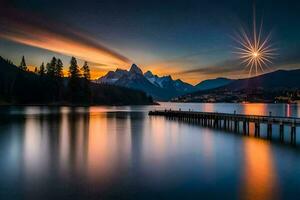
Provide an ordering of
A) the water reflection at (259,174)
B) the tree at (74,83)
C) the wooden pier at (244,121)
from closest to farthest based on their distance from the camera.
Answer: the water reflection at (259,174)
the wooden pier at (244,121)
the tree at (74,83)

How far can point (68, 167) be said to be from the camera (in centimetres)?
2748

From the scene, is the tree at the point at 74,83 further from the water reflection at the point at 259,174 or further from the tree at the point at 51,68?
the water reflection at the point at 259,174

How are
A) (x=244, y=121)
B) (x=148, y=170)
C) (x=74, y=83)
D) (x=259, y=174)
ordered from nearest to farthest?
(x=259, y=174) → (x=148, y=170) → (x=244, y=121) → (x=74, y=83)

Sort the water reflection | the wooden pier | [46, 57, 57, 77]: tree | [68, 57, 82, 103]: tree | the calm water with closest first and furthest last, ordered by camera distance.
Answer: the calm water < the water reflection < the wooden pier < [68, 57, 82, 103]: tree < [46, 57, 57, 77]: tree

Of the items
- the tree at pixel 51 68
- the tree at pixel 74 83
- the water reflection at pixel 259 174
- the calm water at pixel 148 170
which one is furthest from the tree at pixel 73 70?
the water reflection at pixel 259 174

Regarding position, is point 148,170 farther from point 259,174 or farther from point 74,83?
point 74,83

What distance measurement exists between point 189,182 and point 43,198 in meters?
10.0

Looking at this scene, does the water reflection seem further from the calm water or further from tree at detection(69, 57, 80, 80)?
tree at detection(69, 57, 80, 80)

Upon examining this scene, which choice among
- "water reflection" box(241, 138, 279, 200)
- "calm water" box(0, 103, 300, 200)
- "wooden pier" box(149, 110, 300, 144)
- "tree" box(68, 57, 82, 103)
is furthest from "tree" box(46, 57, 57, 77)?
"water reflection" box(241, 138, 279, 200)

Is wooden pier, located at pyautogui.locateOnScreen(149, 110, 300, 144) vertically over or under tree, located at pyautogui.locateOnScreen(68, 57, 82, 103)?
under

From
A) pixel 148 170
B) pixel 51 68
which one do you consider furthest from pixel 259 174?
pixel 51 68

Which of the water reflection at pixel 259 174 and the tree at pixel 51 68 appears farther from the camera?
the tree at pixel 51 68

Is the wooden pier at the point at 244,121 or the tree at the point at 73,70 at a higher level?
the tree at the point at 73,70

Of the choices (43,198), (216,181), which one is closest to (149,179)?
(216,181)
